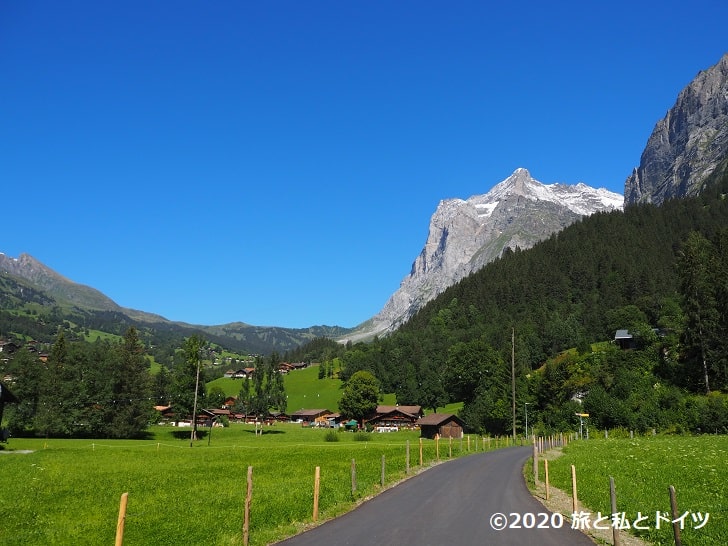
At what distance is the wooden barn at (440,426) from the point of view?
106188mm

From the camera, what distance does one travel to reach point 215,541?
14.8 meters

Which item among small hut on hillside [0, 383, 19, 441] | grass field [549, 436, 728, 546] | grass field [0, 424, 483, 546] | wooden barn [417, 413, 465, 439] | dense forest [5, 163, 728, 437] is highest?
dense forest [5, 163, 728, 437]

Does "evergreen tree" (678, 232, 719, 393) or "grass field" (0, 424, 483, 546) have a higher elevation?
"evergreen tree" (678, 232, 719, 393)

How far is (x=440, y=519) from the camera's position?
705 inches

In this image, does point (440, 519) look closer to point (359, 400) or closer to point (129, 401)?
point (129, 401)

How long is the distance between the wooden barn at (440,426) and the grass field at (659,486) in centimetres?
6916

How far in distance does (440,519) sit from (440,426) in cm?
9241

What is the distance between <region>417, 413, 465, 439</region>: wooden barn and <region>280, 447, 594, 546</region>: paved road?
7908 centimetres

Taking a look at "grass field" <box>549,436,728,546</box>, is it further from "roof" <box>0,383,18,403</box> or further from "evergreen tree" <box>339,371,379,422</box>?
"evergreen tree" <box>339,371,379,422</box>

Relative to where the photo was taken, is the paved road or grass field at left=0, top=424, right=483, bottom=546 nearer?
the paved road

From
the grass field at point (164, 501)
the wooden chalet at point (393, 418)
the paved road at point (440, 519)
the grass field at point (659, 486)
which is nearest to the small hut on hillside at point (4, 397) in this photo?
the grass field at point (164, 501)

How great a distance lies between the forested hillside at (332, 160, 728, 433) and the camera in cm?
8494

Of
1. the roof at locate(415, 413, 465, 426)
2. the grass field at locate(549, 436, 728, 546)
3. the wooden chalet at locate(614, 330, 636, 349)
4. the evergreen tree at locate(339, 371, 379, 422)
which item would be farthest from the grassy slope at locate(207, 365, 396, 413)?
the grass field at locate(549, 436, 728, 546)

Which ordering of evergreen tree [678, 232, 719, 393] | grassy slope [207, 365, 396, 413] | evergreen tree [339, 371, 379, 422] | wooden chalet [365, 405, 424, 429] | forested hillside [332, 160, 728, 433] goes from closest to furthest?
Answer: evergreen tree [678, 232, 719, 393]
forested hillside [332, 160, 728, 433]
evergreen tree [339, 371, 379, 422]
wooden chalet [365, 405, 424, 429]
grassy slope [207, 365, 396, 413]
